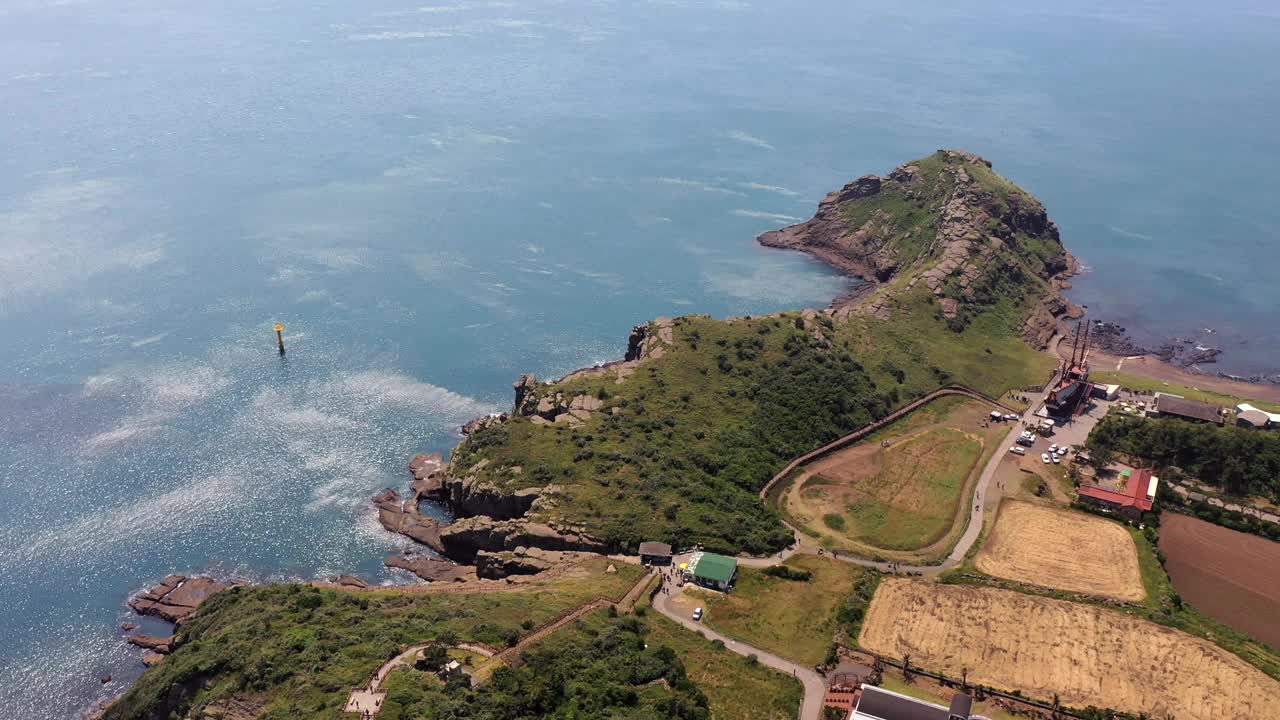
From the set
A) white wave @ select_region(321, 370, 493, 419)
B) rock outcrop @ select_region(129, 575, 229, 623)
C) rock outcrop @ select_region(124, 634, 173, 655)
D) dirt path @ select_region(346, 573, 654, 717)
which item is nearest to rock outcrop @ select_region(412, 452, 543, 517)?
white wave @ select_region(321, 370, 493, 419)

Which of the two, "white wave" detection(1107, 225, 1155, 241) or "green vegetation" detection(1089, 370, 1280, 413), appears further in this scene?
"white wave" detection(1107, 225, 1155, 241)

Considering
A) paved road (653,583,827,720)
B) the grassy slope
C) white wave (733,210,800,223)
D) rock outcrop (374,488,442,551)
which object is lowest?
rock outcrop (374,488,442,551)

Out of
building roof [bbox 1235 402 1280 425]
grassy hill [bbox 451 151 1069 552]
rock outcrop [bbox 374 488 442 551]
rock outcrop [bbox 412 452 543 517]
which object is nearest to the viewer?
grassy hill [bbox 451 151 1069 552]

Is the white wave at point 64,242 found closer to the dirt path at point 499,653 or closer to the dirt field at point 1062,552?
the dirt path at point 499,653

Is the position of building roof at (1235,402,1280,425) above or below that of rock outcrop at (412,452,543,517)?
above

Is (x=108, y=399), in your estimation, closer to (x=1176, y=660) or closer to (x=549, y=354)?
(x=549, y=354)

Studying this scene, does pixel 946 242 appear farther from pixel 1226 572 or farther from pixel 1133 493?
pixel 1226 572

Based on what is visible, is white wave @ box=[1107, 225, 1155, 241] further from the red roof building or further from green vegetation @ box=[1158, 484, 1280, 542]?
the red roof building
